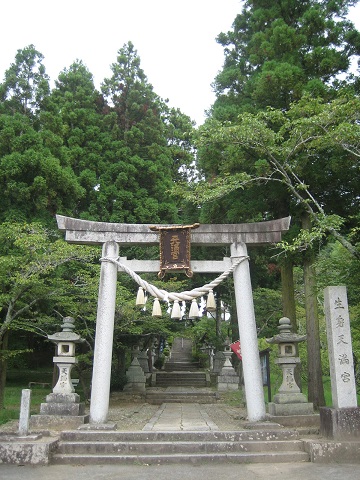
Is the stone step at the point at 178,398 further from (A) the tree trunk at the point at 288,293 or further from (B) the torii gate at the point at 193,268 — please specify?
(B) the torii gate at the point at 193,268

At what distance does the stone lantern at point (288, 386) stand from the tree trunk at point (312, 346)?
1.07 meters

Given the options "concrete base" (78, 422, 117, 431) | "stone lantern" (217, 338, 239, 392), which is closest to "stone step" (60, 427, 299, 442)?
"concrete base" (78, 422, 117, 431)

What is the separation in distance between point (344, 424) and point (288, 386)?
2.52 meters

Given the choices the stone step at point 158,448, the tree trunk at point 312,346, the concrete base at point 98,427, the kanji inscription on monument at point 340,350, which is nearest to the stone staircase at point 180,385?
the tree trunk at point 312,346

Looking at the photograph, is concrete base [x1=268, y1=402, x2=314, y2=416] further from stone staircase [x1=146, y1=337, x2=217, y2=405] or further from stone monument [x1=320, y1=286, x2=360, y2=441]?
stone staircase [x1=146, y1=337, x2=217, y2=405]

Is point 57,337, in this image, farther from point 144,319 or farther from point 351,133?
point 351,133

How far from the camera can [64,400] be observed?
884cm

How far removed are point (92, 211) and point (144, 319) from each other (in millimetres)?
5619

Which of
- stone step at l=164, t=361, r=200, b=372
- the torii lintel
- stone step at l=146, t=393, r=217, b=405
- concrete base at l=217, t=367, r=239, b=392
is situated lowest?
stone step at l=146, t=393, r=217, b=405

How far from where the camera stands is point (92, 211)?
57.9 ft

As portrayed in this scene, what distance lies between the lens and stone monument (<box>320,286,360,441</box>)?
6715mm

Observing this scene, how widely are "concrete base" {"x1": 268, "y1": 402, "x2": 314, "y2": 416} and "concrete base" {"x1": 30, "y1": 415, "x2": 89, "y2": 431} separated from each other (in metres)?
4.06

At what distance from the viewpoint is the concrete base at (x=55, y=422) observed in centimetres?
833

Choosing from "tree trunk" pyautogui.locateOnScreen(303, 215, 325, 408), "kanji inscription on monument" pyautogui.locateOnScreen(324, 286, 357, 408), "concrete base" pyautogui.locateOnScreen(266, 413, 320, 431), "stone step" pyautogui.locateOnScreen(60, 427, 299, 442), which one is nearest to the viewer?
"kanji inscription on monument" pyautogui.locateOnScreen(324, 286, 357, 408)
